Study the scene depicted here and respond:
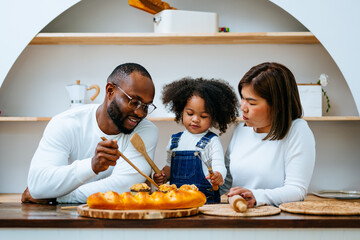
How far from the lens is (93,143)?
199 centimetres

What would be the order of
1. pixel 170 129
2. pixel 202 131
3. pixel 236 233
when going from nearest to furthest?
pixel 236 233 < pixel 202 131 < pixel 170 129

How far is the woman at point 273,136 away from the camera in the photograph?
181 centimetres

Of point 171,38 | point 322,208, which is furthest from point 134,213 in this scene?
point 171,38

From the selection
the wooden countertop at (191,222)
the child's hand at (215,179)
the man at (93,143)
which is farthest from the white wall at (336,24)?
the wooden countertop at (191,222)

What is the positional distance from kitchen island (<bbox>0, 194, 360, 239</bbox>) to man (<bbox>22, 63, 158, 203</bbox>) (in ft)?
1.35

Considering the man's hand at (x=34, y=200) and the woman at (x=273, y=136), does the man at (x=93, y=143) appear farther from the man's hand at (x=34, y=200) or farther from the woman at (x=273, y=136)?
the woman at (x=273, y=136)

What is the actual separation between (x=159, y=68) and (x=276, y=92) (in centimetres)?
111

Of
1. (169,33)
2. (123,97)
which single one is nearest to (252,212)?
(123,97)

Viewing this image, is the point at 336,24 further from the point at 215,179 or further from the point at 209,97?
the point at 215,179

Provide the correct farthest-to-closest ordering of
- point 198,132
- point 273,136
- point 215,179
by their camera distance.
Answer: point 198,132 → point 273,136 → point 215,179

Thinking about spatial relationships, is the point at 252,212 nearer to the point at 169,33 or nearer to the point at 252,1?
the point at 169,33

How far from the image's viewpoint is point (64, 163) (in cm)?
191

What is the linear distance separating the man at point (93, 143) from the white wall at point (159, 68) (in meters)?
0.81

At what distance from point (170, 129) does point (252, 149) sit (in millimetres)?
921
